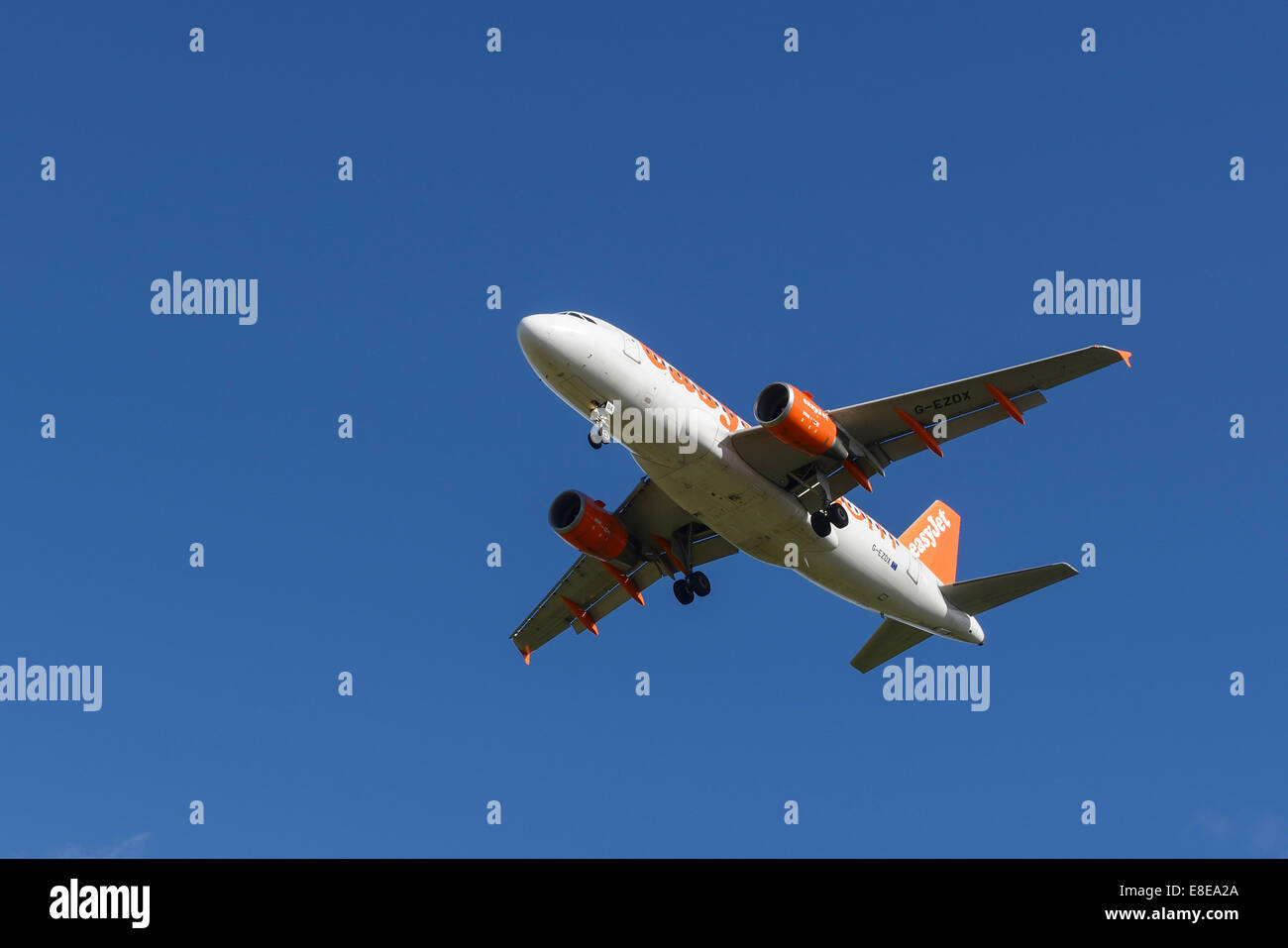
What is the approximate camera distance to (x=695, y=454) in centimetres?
3703

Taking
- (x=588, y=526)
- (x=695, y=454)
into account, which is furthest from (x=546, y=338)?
(x=588, y=526)

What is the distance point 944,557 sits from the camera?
51188mm

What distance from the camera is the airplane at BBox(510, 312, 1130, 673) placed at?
36094 mm

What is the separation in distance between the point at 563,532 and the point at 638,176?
12.8 m

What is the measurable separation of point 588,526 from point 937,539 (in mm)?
16527

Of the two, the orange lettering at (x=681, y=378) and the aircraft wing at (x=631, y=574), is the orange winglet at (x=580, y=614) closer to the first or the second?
the aircraft wing at (x=631, y=574)

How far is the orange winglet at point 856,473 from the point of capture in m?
39.2

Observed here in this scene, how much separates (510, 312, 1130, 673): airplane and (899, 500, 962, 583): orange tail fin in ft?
14.0

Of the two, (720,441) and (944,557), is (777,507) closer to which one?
(720,441)

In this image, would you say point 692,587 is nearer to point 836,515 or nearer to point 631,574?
point 631,574

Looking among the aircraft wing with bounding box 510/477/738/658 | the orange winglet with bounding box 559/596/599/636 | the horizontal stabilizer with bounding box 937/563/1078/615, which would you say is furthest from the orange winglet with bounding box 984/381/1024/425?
the orange winglet with bounding box 559/596/599/636
